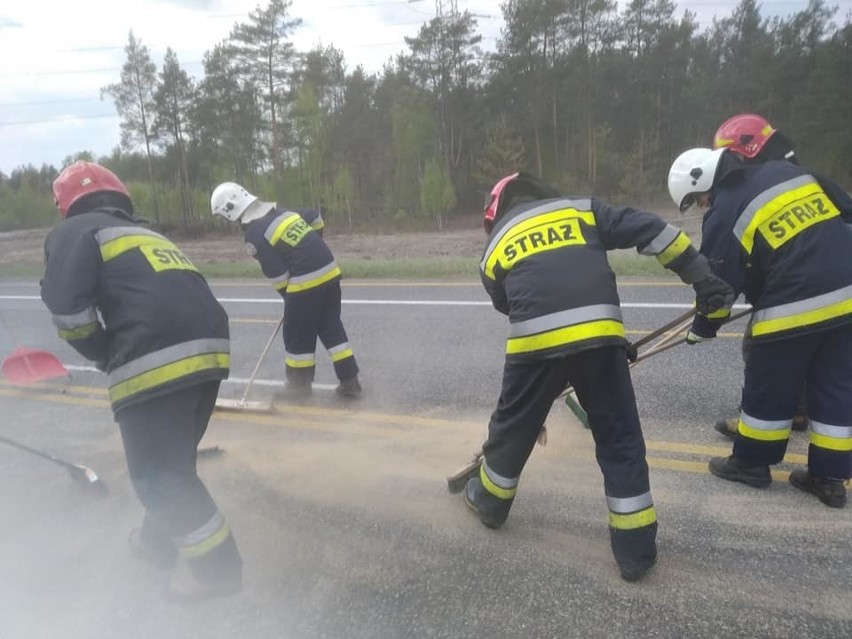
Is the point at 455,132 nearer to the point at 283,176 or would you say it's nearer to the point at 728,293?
the point at 283,176

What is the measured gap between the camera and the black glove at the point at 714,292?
2939mm

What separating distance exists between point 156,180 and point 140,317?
39.2m

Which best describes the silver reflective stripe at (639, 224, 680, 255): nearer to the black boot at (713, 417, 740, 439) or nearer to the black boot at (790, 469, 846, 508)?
the black boot at (790, 469, 846, 508)

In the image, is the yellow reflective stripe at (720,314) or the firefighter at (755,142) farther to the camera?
the firefighter at (755,142)

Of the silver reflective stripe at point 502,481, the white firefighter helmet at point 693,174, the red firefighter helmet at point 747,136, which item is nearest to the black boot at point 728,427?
the white firefighter helmet at point 693,174

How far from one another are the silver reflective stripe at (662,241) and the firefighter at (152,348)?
193cm

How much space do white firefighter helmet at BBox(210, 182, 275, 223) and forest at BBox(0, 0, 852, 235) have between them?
1070 inches

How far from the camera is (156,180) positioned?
3806cm

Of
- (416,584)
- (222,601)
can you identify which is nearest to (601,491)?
(416,584)

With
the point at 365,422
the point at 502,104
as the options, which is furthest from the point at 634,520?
the point at 502,104

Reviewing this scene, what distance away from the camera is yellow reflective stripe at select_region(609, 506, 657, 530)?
2709mm

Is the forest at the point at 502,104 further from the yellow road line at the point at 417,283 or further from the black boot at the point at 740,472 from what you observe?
the black boot at the point at 740,472

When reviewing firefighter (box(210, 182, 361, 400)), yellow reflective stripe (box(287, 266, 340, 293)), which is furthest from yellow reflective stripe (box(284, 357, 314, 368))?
yellow reflective stripe (box(287, 266, 340, 293))

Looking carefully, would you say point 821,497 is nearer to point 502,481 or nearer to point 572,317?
point 502,481
